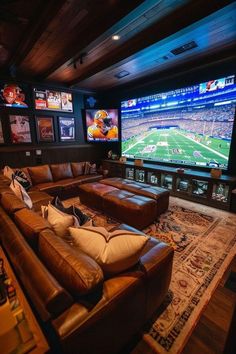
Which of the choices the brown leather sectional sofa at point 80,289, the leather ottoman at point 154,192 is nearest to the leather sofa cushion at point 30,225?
the brown leather sectional sofa at point 80,289

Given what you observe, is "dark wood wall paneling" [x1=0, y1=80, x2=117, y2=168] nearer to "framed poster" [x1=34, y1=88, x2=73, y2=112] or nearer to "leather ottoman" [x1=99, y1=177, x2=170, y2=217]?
"framed poster" [x1=34, y1=88, x2=73, y2=112]

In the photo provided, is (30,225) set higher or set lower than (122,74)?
lower

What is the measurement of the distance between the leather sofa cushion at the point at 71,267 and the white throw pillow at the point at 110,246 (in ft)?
0.20

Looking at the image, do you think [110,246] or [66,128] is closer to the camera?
[110,246]

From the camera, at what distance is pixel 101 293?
952 mm

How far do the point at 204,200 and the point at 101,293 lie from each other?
10.6ft

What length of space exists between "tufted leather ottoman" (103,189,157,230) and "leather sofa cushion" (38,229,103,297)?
1.61 m

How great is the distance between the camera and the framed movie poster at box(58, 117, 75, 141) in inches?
197

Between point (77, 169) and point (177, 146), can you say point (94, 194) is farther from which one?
point (177, 146)

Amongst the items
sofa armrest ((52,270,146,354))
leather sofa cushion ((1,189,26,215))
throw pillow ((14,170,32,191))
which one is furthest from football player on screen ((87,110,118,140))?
sofa armrest ((52,270,146,354))

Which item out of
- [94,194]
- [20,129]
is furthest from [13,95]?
[94,194]

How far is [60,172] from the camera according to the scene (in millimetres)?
4098

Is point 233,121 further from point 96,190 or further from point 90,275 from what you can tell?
point 90,275

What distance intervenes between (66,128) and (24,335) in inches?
193
